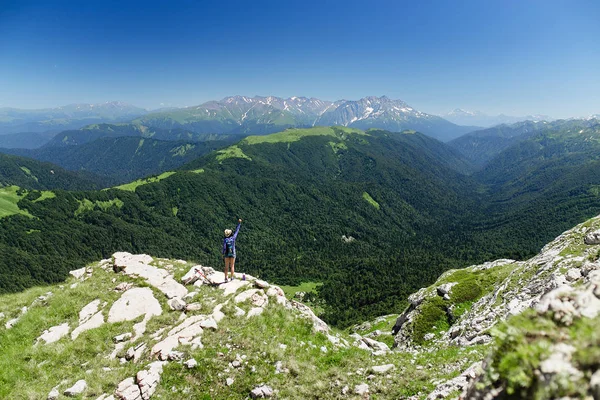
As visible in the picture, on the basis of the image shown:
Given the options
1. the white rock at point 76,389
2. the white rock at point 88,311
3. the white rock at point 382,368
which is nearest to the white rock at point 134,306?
the white rock at point 88,311

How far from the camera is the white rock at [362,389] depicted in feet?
45.2

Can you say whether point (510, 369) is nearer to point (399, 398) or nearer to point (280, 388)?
point (399, 398)

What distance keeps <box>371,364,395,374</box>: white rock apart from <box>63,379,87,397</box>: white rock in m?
14.9

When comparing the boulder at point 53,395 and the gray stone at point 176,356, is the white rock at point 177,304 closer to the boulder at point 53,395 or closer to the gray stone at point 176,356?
the gray stone at point 176,356

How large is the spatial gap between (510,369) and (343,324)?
454ft

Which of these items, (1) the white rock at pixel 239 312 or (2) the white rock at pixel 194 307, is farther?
(2) the white rock at pixel 194 307

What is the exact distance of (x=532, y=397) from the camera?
20.4 feet

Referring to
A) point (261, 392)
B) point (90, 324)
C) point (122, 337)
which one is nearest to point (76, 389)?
point (122, 337)

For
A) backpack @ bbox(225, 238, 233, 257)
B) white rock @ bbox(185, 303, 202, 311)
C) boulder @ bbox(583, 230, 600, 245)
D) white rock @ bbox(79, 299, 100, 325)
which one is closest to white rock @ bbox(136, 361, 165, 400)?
white rock @ bbox(185, 303, 202, 311)

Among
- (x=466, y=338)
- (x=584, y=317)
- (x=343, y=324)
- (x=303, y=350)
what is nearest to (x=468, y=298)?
(x=466, y=338)

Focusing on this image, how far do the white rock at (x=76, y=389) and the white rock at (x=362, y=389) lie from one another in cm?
1365

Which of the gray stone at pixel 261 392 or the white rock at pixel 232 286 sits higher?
the white rock at pixel 232 286

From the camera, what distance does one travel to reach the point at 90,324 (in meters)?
20.8

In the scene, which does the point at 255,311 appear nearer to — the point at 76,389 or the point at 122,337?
the point at 122,337
